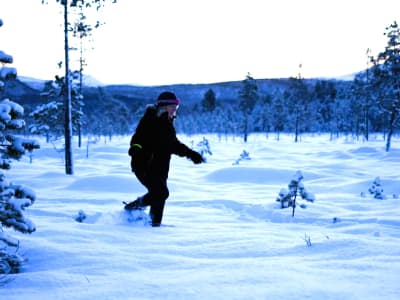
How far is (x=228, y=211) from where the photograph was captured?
22.4ft

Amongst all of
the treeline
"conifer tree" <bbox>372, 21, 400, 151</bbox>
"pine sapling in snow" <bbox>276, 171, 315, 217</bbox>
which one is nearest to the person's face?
"pine sapling in snow" <bbox>276, 171, 315, 217</bbox>

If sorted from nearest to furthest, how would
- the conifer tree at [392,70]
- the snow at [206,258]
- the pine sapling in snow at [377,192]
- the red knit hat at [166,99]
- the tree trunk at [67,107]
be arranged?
1. the snow at [206,258]
2. the red knit hat at [166,99]
3. the pine sapling in snow at [377,192]
4. the tree trunk at [67,107]
5. the conifer tree at [392,70]

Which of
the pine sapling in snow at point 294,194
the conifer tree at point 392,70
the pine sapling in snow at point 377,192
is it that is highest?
the conifer tree at point 392,70

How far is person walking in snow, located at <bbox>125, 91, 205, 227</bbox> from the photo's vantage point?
4.89 meters

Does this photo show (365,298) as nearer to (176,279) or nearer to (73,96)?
(176,279)

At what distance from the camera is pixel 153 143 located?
16.3ft

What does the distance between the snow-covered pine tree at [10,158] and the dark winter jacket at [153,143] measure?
1957mm

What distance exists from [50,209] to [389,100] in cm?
3421

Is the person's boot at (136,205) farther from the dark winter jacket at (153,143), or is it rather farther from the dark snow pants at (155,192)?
the dark winter jacket at (153,143)

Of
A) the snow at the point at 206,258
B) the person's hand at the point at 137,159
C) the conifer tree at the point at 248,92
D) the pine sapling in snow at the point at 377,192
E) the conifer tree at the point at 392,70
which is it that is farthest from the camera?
the conifer tree at the point at 248,92

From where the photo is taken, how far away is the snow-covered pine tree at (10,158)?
2840mm

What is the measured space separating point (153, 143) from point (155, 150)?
10 centimetres

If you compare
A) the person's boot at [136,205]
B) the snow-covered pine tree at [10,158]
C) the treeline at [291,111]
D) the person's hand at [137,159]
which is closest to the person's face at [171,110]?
the person's hand at [137,159]

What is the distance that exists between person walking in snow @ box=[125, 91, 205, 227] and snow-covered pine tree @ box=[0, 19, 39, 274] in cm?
198
